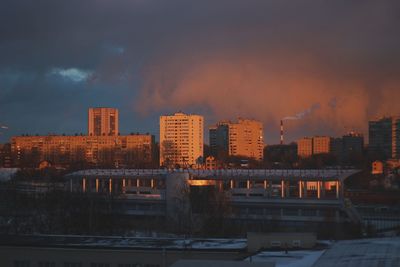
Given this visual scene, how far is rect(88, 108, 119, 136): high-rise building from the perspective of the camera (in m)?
120

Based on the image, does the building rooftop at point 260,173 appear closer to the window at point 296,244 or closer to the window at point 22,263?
Result: the window at point 296,244

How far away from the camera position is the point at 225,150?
99.9 m

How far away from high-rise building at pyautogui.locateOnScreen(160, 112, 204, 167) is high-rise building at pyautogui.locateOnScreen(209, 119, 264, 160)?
417 cm

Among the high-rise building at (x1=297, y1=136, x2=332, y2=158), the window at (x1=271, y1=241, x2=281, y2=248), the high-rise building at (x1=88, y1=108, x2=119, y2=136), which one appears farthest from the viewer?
the high-rise building at (x1=88, y1=108, x2=119, y2=136)

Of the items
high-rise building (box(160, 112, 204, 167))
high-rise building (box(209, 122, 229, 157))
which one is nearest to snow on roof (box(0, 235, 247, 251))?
high-rise building (box(160, 112, 204, 167))

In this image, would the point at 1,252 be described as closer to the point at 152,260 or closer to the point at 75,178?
the point at 152,260

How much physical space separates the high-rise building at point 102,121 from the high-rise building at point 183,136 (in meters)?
23.3

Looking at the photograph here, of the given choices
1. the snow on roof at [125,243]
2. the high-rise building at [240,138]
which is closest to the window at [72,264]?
the snow on roof at [125,243]

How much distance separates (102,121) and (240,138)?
34.2 m

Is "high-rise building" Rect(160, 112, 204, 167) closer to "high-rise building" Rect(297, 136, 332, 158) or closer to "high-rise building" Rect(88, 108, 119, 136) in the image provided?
"high-rise building" Rect(297, 136, 332, 158)

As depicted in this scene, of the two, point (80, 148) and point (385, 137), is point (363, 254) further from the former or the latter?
point (80, 148)

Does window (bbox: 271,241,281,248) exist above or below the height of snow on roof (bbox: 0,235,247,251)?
above

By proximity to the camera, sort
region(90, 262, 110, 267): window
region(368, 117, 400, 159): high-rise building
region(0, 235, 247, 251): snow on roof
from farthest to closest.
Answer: region(368, 117, 400, 159): high-rise building → region(0, 235, 247, 251): snow on roof → region(90, 262, 110, 267): window

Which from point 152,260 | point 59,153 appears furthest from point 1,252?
point 59,153
